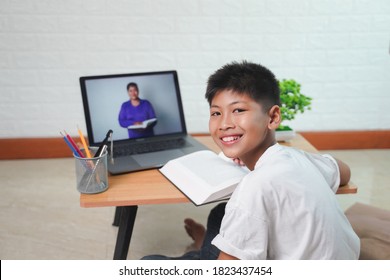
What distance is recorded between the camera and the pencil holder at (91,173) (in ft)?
3.88

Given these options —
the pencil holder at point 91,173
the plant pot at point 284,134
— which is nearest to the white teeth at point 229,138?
the pencil holder at point 91,173

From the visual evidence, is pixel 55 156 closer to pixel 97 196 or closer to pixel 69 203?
pixel 69 203

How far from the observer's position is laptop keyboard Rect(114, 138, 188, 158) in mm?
1486

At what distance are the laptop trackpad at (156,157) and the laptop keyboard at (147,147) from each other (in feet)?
0.12

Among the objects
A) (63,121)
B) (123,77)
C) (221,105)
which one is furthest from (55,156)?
(221,105)

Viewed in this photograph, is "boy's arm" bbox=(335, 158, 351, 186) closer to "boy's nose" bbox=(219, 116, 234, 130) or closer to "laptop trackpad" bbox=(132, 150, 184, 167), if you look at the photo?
"boy's nose" bbox=(219, 116, 234, 130)

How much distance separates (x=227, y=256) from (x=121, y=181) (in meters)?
0.47

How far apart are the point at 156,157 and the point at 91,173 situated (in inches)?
11.6

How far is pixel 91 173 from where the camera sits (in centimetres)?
118

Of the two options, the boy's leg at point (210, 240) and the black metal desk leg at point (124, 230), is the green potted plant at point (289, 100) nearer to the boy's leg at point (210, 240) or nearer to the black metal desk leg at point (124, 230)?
the boy's leg at point (210, 240)

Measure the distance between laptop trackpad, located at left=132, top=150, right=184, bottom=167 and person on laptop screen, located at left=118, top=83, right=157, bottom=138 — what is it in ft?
0.41

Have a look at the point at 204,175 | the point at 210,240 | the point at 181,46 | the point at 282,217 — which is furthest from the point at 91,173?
the point at 181,46

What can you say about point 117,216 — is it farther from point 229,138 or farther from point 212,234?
point 229,138

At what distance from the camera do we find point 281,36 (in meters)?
2.69
